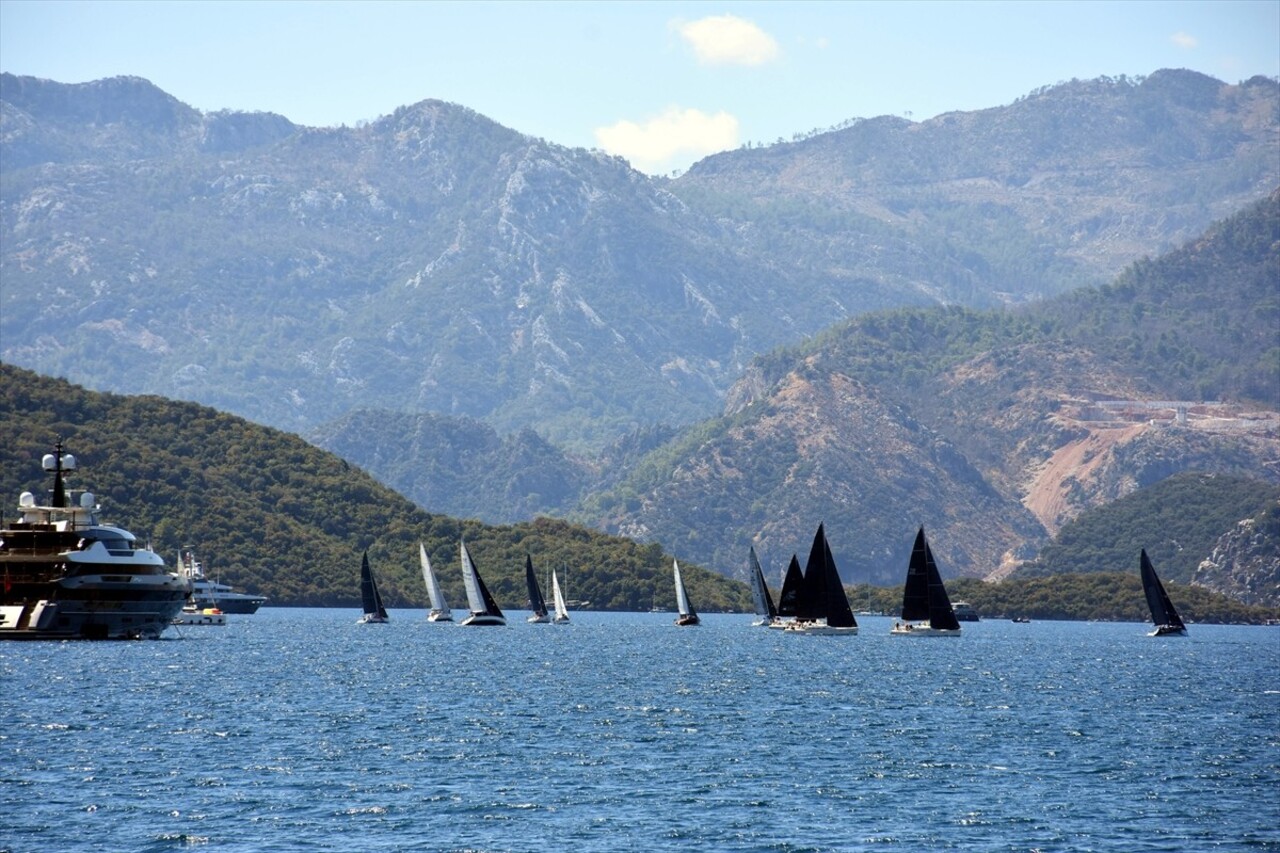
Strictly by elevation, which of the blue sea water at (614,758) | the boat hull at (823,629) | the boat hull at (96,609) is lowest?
the blue sea water at (614,758)

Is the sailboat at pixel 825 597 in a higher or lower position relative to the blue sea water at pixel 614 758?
higher

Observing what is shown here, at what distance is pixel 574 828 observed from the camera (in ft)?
220

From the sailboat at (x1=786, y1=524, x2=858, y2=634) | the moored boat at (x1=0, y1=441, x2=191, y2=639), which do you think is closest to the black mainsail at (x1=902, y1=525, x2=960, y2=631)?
the sailboat at (x1=786, y1=524, x2=858, y2=634)

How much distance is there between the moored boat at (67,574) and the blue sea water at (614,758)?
4969 millimetres

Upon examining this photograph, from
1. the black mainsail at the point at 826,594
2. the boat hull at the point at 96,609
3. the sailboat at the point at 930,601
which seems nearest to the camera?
the boat hull at the point at 96,609

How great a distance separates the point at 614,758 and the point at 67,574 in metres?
73.0

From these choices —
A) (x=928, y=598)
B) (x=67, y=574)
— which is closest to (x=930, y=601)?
(x=928, y=598)

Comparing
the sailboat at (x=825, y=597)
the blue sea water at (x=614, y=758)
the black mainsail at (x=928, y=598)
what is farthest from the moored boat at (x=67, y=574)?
the black mainsail at (x=928, y=598)

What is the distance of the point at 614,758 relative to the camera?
278 feet

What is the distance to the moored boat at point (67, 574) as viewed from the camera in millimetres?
145625

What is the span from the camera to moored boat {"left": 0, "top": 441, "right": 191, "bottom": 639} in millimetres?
145625

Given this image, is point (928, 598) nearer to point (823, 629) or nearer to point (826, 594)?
point (823, 629)

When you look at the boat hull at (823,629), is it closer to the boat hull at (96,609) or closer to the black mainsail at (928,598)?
the black mainsail at (928,598)

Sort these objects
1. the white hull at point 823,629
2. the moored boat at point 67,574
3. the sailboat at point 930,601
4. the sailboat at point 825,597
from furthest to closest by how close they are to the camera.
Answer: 1. the sailboat at point 930,601
2. the white hull at point 823,629
3. the sailboat at point 825,597
4. the moored boat at point 67,574
